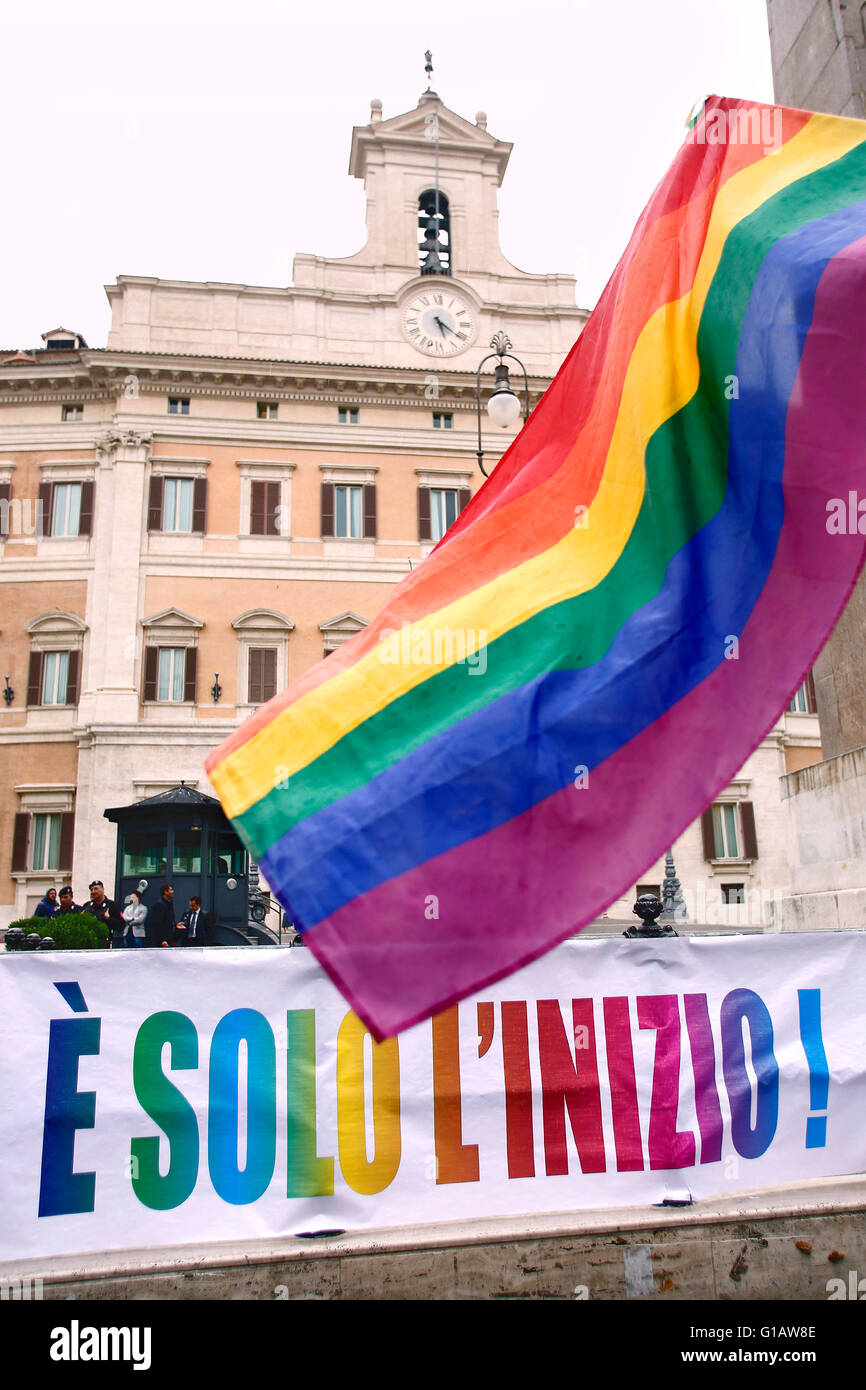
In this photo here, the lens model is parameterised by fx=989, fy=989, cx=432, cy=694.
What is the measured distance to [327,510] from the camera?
28.8 m

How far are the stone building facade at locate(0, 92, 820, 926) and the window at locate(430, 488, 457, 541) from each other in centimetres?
7

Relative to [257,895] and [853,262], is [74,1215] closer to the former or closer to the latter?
[853,262]

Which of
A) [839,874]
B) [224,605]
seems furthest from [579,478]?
[224,605]

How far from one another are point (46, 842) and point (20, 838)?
2.08 ft

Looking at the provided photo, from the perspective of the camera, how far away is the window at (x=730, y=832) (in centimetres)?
2748

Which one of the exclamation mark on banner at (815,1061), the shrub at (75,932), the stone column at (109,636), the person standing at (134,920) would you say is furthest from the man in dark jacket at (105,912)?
the exclamation mark on banner at (815,1061)

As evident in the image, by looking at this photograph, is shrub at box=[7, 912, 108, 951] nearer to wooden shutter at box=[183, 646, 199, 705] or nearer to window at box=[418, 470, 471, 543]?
wooden shutter at box=[183, 646, 199, 705]

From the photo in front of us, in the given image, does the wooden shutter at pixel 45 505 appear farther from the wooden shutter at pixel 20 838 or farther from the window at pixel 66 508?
the wooden shutter at pixel 20 838

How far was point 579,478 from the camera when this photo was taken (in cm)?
288

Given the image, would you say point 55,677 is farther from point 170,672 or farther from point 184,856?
point 184,856

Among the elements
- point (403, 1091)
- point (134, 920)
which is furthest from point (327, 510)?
point (403, 1091)

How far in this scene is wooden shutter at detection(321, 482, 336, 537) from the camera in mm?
28703

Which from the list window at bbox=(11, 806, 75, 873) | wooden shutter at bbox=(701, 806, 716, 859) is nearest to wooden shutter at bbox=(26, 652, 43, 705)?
window at bbox=(11, 806, 75, 873)

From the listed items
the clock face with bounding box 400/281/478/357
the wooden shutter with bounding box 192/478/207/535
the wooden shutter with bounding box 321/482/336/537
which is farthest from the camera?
the clock face with bounding box 400/281/478/357
